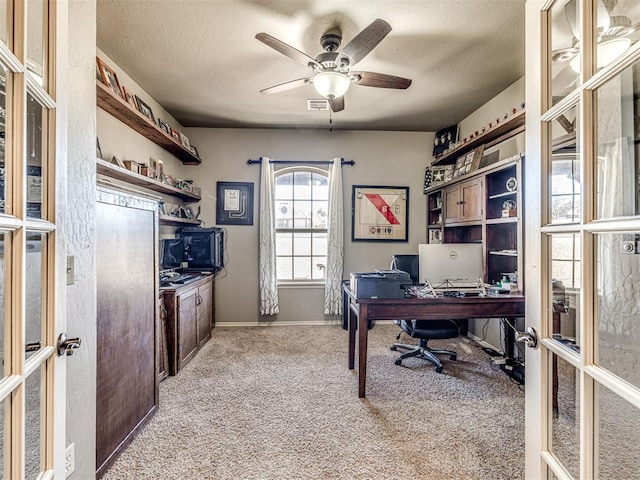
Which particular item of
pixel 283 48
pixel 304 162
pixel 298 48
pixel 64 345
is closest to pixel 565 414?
pixel 64 345

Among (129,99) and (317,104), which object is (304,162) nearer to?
(317,104)

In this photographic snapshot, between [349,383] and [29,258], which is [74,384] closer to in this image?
[29,258]

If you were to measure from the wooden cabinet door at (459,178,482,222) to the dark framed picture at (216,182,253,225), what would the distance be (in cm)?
261

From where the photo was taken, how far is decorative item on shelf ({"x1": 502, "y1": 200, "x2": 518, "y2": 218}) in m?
2.64

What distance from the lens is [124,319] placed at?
171cm

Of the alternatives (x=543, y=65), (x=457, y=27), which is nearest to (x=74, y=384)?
(x=543, y=65)

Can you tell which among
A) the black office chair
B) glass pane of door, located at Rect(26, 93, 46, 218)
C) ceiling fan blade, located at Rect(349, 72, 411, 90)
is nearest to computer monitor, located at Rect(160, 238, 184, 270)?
the black office chair

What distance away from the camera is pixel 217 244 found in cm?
378

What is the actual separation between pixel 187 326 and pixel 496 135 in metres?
3.51

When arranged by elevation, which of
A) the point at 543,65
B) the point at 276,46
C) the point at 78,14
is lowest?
the point at 543,65

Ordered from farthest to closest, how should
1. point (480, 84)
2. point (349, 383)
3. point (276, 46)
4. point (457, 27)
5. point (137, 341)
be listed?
point (480, 84), point (349, 383), point (457, 27), point (276, 46), point (137, 341)

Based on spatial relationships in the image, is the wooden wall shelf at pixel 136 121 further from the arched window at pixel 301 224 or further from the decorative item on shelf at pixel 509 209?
the decorative item on shelf at pixel 509 209

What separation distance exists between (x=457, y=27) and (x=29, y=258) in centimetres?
270

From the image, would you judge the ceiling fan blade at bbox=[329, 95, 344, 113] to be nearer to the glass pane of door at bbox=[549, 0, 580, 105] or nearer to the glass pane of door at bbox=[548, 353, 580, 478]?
the glass pane of door at bbox=[549, 0, 580, 105]
